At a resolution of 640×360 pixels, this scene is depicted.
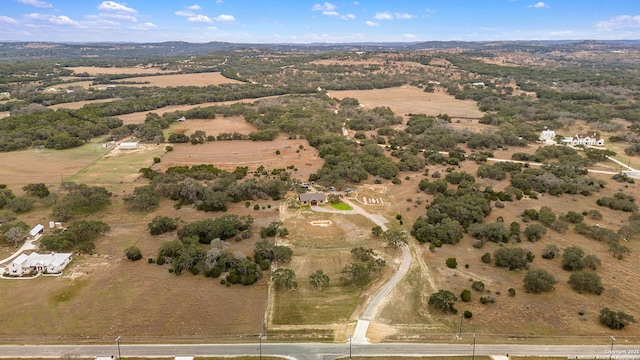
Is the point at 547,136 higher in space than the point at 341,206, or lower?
higher

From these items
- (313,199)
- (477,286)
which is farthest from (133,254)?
(477,286)

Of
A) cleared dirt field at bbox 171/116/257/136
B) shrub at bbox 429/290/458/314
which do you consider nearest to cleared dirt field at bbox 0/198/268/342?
shrub at bbox 429/290/458/314

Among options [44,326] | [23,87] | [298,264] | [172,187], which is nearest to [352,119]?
[172,187]

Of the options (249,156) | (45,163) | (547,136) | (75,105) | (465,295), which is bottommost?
(465,295)

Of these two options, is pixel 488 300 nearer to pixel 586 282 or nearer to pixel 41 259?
pixel 586 282

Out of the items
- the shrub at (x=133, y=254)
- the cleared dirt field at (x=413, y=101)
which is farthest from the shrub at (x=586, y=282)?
the cleared dirt field at (x=413, y=101)
